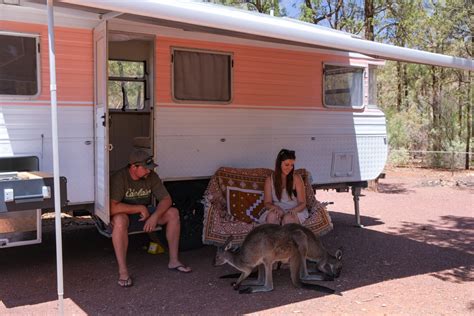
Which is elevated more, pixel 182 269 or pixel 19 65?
pixel 19 65

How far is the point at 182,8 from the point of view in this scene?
144 inches

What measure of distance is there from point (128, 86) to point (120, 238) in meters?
2.47

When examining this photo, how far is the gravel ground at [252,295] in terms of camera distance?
13.4ft

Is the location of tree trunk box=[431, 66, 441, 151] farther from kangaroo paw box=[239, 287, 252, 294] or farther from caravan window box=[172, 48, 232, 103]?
kangaroo paw box=[239, 287, 252, 294]

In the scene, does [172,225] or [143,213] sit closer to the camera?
[143,213]

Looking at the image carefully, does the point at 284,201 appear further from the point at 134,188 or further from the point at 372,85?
the point at 372,85

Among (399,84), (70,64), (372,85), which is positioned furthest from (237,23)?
(399,84)

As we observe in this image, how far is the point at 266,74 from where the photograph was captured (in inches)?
237

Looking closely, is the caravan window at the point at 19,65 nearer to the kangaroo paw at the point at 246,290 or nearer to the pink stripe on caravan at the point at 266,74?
the pink stripe on caravan at the point at 266,74

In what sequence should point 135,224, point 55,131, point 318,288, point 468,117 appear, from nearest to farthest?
1. point 55,131
2. point 318,288
3. point 135,224
4. point 468,117

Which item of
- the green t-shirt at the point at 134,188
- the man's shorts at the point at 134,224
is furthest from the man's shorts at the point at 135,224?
the green t-shirt at the point at 134,188

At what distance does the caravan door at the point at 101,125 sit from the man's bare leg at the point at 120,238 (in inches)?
3.3

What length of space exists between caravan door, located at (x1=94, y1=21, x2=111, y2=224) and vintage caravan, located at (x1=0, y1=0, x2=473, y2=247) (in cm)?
1

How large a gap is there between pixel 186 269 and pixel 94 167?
4.21ft
